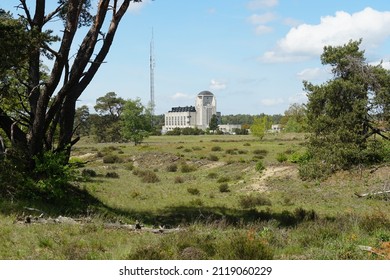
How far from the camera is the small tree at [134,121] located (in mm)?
74875

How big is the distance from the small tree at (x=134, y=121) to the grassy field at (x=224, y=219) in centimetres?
3445

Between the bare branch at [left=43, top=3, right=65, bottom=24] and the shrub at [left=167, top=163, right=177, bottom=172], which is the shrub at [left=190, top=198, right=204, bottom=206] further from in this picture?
the shrub at [left=167, top=163, right=177, bottom=172]

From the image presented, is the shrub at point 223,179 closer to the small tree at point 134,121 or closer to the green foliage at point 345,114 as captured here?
the green foliage at point 345,114

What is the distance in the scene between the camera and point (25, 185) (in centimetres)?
1376

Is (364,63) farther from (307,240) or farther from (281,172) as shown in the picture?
(307,240)

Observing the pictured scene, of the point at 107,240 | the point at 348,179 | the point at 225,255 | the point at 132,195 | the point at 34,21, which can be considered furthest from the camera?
the point at 348,179

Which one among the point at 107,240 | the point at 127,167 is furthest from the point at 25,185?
the point at 127,167

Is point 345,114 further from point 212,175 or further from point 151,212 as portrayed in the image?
point 151,212

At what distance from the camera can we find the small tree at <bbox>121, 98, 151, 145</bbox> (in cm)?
7488

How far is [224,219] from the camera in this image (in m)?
13.0

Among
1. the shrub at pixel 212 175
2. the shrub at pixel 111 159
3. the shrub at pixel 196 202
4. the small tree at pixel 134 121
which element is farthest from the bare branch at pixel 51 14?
the small tree at pixel 134 121

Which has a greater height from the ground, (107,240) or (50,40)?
(50,40)

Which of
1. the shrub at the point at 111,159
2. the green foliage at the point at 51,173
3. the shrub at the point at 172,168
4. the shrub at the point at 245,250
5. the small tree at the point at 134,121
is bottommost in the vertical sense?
the shrub at the point at 172,168
